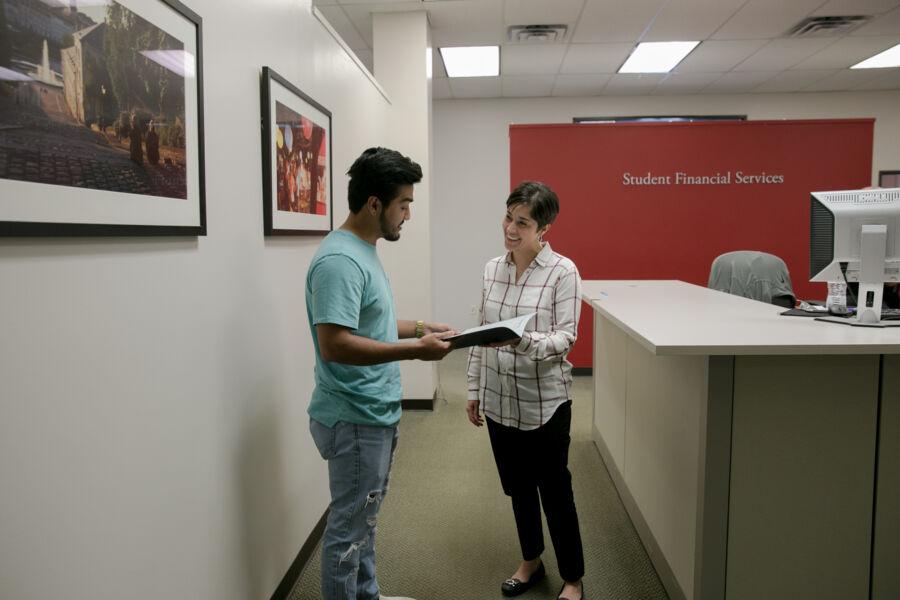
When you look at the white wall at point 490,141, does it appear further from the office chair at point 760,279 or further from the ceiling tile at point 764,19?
the office chair at point 760,279

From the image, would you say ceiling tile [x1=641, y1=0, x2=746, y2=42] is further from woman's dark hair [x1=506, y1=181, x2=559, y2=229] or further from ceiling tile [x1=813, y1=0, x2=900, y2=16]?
woman's dark hair [x1=506, y1=181, x2=559, y2=229]

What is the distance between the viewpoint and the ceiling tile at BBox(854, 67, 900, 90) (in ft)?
20.4

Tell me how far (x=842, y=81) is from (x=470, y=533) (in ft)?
21.8

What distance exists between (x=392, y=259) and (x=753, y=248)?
313 centimetres

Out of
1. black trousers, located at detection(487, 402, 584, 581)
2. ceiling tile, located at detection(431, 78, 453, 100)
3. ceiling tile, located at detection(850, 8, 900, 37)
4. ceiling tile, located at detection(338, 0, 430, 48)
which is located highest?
ceiling tile, located at detection(850, 8, 900, 37)

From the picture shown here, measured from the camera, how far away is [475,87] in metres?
6.63

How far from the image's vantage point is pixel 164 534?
1.27 m

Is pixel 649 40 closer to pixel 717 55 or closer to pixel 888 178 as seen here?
pixel 717 55

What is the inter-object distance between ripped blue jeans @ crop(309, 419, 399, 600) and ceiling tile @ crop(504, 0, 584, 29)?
12.4 ft

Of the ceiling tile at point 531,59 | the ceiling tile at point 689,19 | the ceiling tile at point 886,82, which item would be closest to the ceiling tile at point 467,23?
the ceiling tile at point 531,59

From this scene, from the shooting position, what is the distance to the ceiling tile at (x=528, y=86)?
249 inches

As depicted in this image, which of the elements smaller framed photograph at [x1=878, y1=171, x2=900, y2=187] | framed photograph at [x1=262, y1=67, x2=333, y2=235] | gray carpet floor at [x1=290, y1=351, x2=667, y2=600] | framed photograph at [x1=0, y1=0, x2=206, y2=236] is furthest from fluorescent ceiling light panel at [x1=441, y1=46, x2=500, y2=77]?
smaller framed photograph at [x1=878, y1=171, x2=900, y2=187]

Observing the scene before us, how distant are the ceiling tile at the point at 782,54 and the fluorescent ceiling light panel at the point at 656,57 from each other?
69cm

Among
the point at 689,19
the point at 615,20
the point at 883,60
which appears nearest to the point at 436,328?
the point at 615,20
